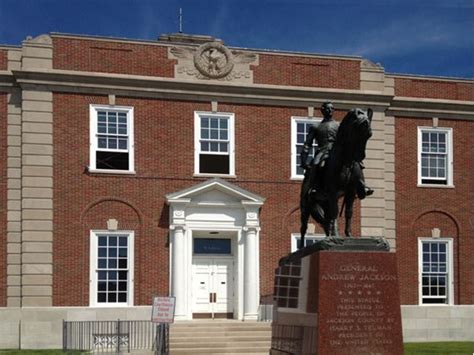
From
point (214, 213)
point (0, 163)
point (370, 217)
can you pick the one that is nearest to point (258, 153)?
point (214, 213)

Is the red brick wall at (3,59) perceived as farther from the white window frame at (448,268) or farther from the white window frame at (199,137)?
the white window frame at (448,268)

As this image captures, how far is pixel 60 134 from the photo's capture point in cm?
2544

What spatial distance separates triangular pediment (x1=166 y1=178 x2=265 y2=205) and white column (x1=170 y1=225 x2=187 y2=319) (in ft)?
3.15

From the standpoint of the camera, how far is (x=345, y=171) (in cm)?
1425

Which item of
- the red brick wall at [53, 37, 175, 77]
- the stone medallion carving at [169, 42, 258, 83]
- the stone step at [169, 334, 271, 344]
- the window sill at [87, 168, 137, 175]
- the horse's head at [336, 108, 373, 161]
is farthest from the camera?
the stone medallion carving at [169, 42, 258, 83]

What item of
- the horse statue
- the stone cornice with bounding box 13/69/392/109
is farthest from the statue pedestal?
the stone cornice with bounding box 13/69/392/109

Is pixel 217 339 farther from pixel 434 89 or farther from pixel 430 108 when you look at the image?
pixel 434 89

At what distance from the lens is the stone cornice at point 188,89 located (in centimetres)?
2544

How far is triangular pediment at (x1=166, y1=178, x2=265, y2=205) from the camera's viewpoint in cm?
2583

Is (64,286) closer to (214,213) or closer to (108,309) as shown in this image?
(108,309)

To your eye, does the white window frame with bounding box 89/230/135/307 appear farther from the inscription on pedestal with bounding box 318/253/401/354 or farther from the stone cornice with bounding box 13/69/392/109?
the inscription on pedestal with bounding box 318/253/401/354

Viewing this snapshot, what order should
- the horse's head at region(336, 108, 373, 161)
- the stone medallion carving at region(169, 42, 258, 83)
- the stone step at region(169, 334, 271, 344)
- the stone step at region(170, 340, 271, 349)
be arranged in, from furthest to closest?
the stone medallion carving at region(169, 42, 258, 83) → the stone step at region(169, 334, 271, 344) → the stone step at region(170, 340, 271, 349) → the horse's head at region(336, 108, 373, 161)

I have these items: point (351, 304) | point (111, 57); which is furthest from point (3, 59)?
point (351, 304)

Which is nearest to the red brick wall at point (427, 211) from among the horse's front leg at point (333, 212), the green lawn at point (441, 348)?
the green lawn at point (441, 348)
